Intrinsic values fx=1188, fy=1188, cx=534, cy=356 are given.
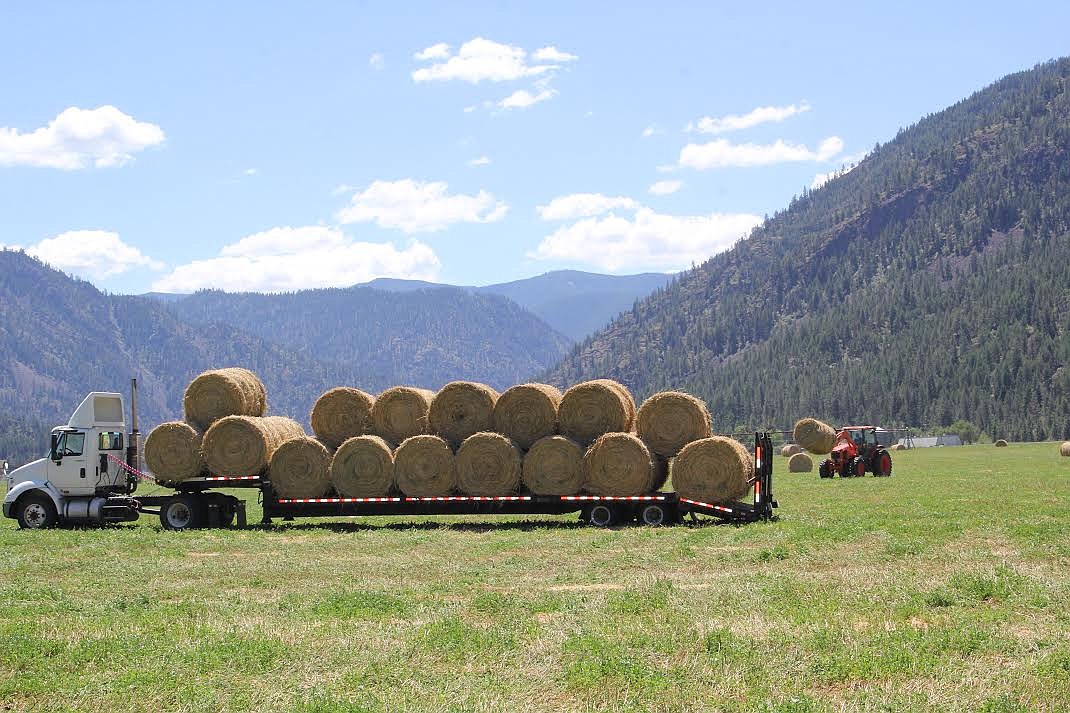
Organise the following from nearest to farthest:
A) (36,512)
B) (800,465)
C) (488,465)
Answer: (488,465), (36,512), (800,465)

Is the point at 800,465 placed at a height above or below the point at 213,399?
below

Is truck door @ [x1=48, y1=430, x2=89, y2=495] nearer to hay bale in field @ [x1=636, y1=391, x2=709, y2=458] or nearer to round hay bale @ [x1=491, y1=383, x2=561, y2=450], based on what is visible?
round hay bale @ [x1=491, y1=383, x2=561, y2=450]

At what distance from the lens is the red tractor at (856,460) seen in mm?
49906

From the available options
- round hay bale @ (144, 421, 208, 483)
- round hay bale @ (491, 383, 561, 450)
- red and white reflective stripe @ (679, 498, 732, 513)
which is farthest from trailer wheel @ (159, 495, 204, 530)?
red and white reflective stripe @ (679, 498, 732, 513)

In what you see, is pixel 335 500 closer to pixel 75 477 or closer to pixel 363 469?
pixel 363 469

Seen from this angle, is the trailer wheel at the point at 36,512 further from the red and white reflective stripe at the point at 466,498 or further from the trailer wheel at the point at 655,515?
the trailer wheel at the point at 655,515

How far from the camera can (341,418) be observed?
1085 inches

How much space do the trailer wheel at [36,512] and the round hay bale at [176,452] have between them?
242cm

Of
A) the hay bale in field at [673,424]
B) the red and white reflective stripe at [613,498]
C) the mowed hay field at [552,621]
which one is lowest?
the mowed hay field at [552,621]

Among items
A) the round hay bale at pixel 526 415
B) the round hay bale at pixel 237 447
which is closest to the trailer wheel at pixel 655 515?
the round hay bale at pixel 526 415

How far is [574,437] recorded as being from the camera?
26.4 metres

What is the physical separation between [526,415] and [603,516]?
9.41 feet

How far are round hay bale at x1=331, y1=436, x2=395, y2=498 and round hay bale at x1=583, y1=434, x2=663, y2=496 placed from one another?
4415 millimetres

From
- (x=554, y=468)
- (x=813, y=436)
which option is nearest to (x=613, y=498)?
(x=554, y=468)
